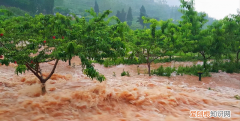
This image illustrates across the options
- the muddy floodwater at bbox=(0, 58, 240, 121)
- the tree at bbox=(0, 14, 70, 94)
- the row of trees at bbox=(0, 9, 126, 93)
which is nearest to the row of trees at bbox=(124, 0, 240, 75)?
the muddy floodwater at bbox=(0, 58, 240, 121)

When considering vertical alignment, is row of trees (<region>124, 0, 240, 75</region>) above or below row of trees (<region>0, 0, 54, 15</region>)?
below

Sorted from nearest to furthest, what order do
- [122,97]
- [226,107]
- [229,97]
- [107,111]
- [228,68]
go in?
1. [107,111]
2. [226,107]
3. [122,97]
4. [229,97]
5. [228,68]

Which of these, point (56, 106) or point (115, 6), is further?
point (115, 6)

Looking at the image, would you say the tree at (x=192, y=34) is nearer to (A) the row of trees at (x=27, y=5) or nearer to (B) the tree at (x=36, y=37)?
(B) the tree at (x=36, y=37)

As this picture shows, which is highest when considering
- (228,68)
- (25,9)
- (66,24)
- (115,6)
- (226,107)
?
(115,6)

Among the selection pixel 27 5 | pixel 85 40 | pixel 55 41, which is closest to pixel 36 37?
pixel 55 41

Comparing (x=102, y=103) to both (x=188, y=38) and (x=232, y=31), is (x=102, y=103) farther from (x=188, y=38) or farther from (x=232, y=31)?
(x=232, y=31)

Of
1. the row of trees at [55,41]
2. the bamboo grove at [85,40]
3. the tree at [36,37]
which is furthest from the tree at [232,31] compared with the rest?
the tree at [36,37]

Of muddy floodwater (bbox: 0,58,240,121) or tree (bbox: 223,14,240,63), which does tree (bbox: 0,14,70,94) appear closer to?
muddy floodwater (bbox: 0,58,240,121)

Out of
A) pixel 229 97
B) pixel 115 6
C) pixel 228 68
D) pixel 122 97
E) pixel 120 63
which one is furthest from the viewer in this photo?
pixel 115 6

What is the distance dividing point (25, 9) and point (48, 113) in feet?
121

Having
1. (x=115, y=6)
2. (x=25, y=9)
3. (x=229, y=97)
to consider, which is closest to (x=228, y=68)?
(x=229, y=97)

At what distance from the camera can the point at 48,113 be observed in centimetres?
480

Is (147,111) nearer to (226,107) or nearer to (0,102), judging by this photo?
(226,107)
